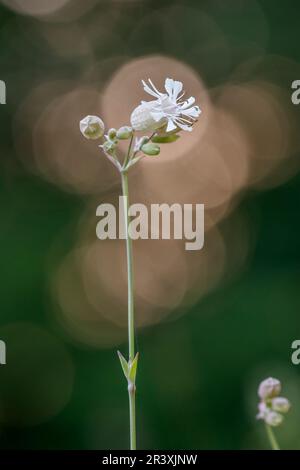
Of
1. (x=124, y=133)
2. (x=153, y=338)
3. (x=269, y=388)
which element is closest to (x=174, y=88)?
(x=124, y=133)

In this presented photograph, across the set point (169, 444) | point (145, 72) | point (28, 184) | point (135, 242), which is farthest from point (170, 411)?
point (145, 72)

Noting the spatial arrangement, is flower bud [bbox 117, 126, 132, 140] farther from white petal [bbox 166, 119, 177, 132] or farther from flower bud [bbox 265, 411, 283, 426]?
flower bud [bbox 265, 411, 283, 426]

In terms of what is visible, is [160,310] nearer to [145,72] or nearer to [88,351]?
[88,351]

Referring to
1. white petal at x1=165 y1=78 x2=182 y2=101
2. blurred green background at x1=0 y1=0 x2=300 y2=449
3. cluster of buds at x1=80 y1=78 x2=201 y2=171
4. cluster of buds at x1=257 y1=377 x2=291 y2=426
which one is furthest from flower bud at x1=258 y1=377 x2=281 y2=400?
blurred green background at x1=0 y1=0 x2=300 y2=449

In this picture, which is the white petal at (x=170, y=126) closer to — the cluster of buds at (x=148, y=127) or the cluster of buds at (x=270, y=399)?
the cluster of buds at (x=148, y=127)

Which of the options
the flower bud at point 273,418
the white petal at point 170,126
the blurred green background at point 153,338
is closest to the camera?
the flower bud at point 273,418

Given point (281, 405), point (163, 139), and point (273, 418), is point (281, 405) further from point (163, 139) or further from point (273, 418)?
point (163, 139)

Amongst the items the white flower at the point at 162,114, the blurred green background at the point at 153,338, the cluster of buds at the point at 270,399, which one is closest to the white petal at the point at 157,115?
the white flower at the point at 162,114
